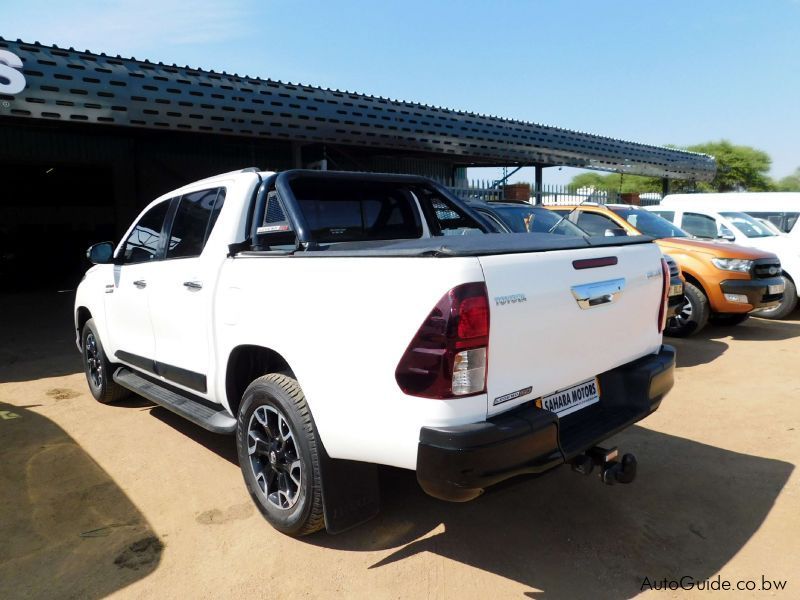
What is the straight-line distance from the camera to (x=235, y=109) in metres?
9.70

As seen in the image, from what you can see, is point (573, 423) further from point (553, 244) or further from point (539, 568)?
point (553, 244)

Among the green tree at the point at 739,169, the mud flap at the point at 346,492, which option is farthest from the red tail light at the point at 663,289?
the green tree at the point at 739,169

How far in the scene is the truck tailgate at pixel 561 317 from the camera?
2.35m

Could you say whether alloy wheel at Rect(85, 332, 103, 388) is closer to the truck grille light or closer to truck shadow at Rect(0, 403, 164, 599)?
truck shadow at Rect(0, 403, 164, 599)

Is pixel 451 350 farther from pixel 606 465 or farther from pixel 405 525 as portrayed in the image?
pixel 405 525

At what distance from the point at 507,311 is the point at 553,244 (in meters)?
0.62

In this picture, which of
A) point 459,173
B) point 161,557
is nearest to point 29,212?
point 459,173

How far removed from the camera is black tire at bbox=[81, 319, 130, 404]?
5109 mm

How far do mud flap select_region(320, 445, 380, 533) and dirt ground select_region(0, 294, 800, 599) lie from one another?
8.3 inches

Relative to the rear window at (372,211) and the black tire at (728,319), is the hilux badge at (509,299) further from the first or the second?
the black tire at (728,319)

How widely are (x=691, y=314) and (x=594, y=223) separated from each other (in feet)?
6.26

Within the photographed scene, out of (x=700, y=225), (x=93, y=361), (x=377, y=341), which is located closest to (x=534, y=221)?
(x=700, y=225)

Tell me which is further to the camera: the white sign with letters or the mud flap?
the white sign with letters

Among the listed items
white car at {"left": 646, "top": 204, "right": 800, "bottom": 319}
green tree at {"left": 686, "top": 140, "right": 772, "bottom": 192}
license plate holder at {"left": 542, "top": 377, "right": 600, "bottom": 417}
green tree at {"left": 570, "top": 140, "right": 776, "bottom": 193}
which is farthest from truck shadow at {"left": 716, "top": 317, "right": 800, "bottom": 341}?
green tree at {"left": 686, "top": 140, "right": 772, "bottom": 192}
